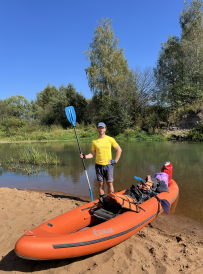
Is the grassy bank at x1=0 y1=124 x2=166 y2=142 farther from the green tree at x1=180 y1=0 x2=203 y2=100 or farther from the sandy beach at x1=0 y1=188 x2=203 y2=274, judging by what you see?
the sandy beach at x1=0 y1=188 x2=203 y2=274

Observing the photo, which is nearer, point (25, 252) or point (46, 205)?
point (25, 252)

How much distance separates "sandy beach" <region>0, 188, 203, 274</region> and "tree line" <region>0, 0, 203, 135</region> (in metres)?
17.8

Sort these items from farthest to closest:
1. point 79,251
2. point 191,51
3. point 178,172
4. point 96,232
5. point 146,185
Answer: point 191,51
point 178,172
point 146,185
point 96,232
point 79,251

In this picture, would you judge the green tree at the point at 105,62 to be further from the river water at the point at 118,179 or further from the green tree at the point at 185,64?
the river water at the point at 118,179

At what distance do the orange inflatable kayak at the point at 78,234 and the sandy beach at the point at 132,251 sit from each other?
5.1 inches

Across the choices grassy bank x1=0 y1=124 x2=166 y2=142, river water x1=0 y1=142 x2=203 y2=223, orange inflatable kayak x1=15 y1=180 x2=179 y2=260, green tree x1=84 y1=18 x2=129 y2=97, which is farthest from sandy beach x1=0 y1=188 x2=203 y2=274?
green tree x1=84 y1=18 x2=129 y2=97

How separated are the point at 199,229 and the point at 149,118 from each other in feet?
60.3

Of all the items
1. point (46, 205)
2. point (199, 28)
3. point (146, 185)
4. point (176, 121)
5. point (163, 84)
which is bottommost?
point (46, 205)

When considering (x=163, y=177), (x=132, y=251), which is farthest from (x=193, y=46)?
(x=132, y=251)

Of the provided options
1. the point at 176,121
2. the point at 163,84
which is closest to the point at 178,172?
the point at 176,121

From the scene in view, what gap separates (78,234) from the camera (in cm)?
229

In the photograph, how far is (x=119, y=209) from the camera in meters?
3.02

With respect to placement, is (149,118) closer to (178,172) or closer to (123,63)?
(123,63)

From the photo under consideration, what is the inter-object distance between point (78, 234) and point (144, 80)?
2170 centimetres
